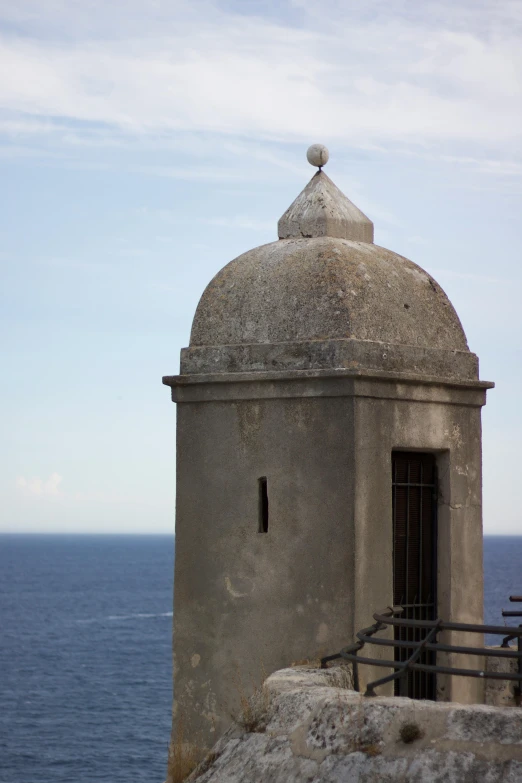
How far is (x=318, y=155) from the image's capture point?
8242mm

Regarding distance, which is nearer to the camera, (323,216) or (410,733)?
(410,733)

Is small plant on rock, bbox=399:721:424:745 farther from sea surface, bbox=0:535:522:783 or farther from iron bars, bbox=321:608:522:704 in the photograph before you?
sea surface, bbox=0:535:522:783

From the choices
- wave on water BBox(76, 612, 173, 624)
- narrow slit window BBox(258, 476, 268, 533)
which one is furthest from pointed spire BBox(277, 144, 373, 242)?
wave on water BBox(76, 612, 173, 624)

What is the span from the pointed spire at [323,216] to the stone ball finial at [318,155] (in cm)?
11

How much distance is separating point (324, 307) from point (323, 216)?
949 millimetres

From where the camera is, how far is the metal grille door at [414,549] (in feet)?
24.9

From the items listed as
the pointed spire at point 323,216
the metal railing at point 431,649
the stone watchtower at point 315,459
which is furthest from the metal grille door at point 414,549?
the pointed spire at point 323,216

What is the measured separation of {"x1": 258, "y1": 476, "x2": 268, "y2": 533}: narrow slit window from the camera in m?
7.25

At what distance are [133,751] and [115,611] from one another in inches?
2035

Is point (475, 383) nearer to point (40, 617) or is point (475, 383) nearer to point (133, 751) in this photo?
point (133, 751)

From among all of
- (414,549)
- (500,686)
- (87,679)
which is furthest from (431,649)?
(87,679)

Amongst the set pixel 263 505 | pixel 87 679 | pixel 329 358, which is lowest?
pixel 87 679

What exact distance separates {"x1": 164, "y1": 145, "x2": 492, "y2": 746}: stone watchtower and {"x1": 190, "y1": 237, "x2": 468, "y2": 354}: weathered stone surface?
0.01m

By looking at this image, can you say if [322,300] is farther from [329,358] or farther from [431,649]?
[431,649]
